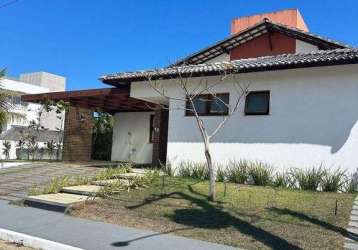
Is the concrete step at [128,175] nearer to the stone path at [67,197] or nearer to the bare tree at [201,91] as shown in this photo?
the stone path at [67,197]

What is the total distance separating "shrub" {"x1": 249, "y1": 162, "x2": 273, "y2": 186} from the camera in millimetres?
13094

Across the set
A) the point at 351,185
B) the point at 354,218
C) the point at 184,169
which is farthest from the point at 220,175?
the point at 354,218

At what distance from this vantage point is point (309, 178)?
12.4m

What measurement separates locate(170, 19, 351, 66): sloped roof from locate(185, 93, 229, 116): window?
2835 mm

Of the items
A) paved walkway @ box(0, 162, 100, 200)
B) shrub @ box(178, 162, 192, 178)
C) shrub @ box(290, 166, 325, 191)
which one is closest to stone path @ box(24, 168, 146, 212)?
paved walkway @ box(0, 162, 100, 200)

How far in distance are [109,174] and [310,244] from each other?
8235 millimetres

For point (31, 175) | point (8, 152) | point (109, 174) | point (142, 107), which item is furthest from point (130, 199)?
point (8, 152)

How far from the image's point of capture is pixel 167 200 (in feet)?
35.8

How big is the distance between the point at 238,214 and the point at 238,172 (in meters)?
4.29

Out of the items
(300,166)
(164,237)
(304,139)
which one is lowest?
(164,237)

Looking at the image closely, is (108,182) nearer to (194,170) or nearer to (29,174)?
(194,170)

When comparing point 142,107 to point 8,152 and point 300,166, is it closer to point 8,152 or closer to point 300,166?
point 300,166

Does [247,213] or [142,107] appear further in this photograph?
[142,107]

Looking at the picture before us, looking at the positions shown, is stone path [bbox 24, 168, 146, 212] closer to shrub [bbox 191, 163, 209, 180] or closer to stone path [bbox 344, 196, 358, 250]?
shrub [bbox 191, 163, 209, 180]
